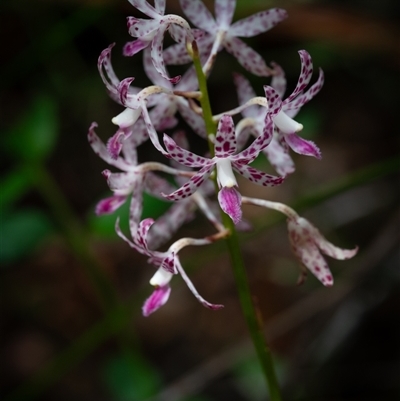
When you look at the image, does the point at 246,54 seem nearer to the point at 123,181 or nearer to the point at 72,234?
the point at 123,181

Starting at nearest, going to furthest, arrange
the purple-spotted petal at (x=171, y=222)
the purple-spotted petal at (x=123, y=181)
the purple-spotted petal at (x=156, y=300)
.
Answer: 1. the purple-spotted petal at (x=156, y=300)
2. the purple-spotted petal at (x=123, y=181)
3. the purple-spotted petal at (x=171, y=222)

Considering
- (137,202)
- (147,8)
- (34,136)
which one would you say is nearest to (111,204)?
(137,202)

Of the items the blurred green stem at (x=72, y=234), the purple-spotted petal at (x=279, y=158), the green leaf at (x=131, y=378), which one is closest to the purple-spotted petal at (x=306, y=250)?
the purple-spotted petal at (x=279, y=158)

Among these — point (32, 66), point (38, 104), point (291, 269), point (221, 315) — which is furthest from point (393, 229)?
point (32, 66)

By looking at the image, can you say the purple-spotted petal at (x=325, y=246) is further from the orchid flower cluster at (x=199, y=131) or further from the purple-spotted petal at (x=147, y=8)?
the purple-spotted petal at (x=147, y=8)

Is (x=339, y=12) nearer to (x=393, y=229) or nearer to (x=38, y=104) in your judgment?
(x=393, y=229)
